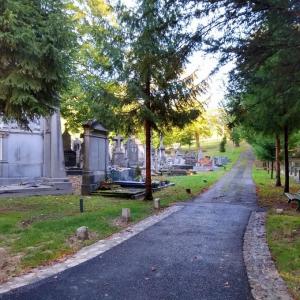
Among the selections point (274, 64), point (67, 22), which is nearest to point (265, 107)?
point (274, 64)

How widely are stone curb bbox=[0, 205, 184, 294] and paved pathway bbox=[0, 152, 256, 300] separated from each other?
0.57ft

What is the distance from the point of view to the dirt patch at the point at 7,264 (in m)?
5.48

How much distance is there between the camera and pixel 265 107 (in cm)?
1236

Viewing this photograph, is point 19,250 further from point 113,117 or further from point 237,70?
point 113,117

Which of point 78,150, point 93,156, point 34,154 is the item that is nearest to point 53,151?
point 34,154

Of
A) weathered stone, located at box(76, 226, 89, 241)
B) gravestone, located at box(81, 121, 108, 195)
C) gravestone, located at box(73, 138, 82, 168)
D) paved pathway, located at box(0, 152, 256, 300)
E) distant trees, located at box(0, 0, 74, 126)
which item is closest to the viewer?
paved pathway, located at box(0, 152, 256, 300)

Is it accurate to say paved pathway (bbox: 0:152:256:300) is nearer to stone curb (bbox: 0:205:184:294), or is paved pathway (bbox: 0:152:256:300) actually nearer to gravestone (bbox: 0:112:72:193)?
stone curb (bbox: 0:205:184:294)

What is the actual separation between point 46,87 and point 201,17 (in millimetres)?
5105

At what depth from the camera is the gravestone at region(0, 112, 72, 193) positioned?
1617 cm

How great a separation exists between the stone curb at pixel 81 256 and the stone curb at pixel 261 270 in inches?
92.0

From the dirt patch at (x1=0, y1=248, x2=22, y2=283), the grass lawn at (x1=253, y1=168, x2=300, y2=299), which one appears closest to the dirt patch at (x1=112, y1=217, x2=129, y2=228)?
the dirt patch at (x1=0, y1=248, x2=22, y2=283)

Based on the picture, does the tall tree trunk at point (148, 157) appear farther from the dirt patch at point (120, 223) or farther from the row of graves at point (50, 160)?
the dirt patch at point (120, 223)

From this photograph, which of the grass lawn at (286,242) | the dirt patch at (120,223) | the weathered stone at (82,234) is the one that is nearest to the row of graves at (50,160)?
the dirt patch at (120,223)

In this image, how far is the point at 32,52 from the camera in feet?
29.4
